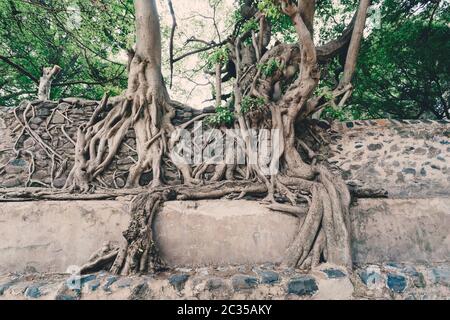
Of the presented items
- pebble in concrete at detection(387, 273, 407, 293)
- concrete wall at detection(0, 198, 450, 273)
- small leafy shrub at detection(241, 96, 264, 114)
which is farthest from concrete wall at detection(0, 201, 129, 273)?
pebble in concrete at detection(387, 273, 407, 293)

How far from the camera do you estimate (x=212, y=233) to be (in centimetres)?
281

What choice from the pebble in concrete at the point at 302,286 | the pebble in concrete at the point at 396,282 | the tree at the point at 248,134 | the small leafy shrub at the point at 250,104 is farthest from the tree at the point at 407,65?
the pebble in concrete at the point at 302,286

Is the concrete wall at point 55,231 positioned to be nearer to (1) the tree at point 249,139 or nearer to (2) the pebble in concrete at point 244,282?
(1) the tree at point 249,139

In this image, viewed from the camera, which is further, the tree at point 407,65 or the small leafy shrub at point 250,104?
the tree at point 407,65

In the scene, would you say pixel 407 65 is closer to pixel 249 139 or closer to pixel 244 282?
pixel 249 139

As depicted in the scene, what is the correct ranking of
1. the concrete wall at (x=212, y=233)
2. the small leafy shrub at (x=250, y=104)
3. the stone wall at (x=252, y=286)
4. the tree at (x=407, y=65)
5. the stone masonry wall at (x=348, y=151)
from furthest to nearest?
the tree at (x=407, y=65) → the stone masonry wall at (x=348, y=151) → the small leafy shrub at (x=250, y=104) → the concrete wall at (x=212, y=233) → the stone wall at (x=252, y=286)

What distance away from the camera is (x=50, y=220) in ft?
9.59

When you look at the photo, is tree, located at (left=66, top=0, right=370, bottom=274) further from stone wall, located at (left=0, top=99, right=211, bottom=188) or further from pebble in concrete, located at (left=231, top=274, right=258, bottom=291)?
pebble in concrete, located at (left=231, top=274, right=258, bottom=291)

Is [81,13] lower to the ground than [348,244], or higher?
higher

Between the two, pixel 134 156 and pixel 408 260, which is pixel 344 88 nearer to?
pixel 408 260

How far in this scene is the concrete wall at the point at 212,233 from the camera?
8.97 ft

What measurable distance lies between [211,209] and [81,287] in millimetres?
1320

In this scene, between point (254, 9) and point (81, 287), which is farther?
point (254, 9)
